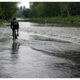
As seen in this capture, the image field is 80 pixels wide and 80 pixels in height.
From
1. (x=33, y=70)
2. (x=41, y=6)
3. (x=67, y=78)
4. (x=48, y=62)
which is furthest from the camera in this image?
(x=41, y=6)

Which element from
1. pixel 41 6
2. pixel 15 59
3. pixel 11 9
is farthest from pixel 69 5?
pixel 15 59

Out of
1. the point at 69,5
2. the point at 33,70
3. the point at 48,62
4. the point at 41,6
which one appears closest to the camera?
the point at 33,70

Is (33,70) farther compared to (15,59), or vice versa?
(15,59)

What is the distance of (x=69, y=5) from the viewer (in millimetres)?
96625

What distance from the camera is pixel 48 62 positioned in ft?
46.3

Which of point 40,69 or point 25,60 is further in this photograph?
point 25,60

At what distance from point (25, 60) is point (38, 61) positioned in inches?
24.5

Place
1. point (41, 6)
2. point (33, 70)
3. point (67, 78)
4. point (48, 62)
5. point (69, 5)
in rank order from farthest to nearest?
point (41, 6) < point (69, 5) < point (48, 62) < point (33, 70) < point (67, 78)

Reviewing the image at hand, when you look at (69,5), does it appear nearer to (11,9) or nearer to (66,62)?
(11,9)

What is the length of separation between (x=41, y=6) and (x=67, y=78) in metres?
117

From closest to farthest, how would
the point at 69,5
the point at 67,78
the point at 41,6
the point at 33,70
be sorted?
the point at 67,78 → the point at 33,70 → the point at 69,5 → the point at 41,6

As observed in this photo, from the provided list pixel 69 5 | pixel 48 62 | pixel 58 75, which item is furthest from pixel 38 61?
pixel 69 5

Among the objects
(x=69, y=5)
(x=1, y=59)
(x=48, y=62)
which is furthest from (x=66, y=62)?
(x=69, y=5)

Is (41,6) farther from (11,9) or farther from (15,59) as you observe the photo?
(15,59)
